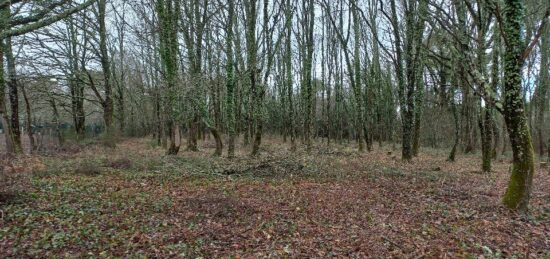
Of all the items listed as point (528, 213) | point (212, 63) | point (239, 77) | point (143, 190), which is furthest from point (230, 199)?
point (212, 63)

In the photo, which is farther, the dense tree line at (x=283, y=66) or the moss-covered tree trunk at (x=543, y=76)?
the moss-covered tree trunk at (x=543, y=76)

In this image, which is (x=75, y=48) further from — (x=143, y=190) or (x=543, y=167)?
(x=543, y=167)

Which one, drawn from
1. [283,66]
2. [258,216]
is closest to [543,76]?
[283,66]

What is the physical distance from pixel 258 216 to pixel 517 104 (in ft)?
17.3

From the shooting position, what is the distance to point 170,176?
1030cm

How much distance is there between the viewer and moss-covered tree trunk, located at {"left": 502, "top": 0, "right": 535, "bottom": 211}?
6.39 m

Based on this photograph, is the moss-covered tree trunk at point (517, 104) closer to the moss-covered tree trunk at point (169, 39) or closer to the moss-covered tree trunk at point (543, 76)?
the moss-covered tree trunk at point (169, 39)

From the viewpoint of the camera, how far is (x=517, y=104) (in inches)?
254

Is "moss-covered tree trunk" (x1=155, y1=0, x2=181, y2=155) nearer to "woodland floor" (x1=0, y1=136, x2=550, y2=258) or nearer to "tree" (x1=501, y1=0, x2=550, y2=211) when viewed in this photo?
"woodland floor" (x1=0, y1=136, x2=550, y2=258)

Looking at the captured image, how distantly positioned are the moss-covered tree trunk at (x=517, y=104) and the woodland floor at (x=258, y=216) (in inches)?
25.8

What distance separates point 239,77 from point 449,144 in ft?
68.6

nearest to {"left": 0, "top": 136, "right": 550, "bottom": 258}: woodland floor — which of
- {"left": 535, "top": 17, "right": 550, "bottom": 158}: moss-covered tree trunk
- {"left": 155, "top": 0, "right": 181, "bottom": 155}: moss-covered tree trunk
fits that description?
{"left": 155, "top": 0, "right": 181, "bottom": 155}: moss-covered tree trunk

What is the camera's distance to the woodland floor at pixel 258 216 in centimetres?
521

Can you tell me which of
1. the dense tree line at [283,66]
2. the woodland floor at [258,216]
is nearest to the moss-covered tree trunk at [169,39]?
the dense tree line at [283,66]
